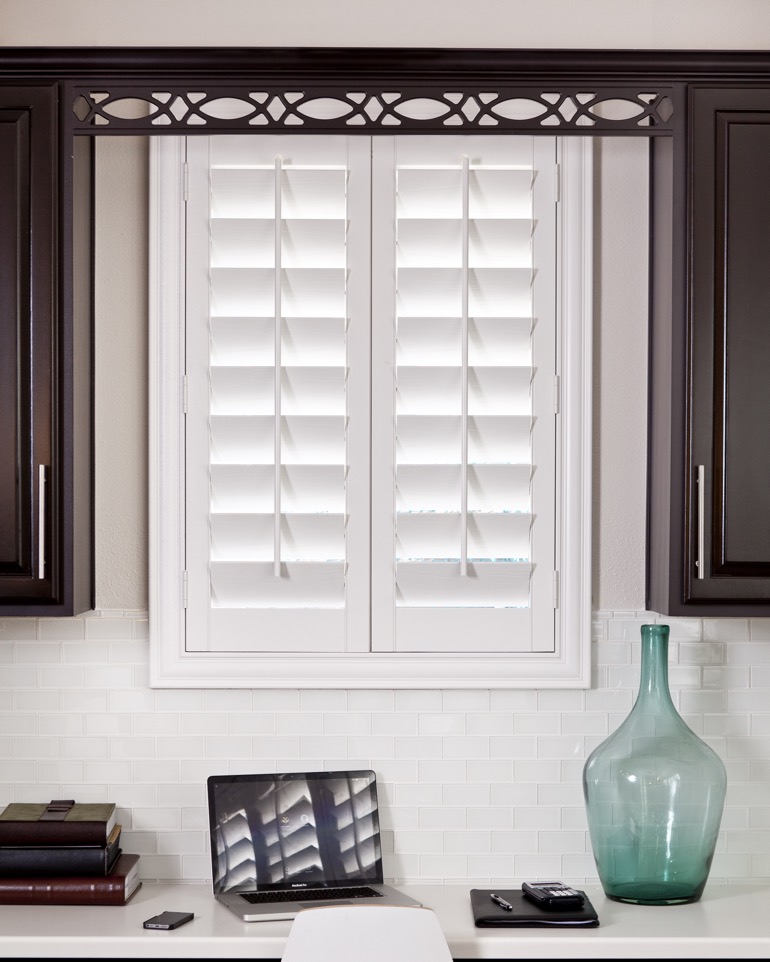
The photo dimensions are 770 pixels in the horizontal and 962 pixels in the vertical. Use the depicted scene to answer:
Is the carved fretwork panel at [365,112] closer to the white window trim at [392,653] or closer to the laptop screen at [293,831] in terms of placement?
the white window trim at [392,653]

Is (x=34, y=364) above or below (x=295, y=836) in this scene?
above

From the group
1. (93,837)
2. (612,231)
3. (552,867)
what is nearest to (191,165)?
(612,231)

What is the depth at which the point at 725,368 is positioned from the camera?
2.20 m

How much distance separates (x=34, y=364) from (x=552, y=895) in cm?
160

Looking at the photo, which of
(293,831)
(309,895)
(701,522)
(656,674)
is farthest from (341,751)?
(701,522)

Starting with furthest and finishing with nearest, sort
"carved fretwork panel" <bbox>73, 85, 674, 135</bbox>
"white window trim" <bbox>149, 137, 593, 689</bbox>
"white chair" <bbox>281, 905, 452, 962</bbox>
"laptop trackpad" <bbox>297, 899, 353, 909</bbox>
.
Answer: "white window trim" <bbox>149, 137, 593, 689</bbox> → "carved fretwork panel" <bbox>73, 85, 674, 135</bbox> → "laptop trackpad" <bbox>297, 899, 353, 909</bbox> → "white chair" <bbox>281, 905, 452, 962</bbox>

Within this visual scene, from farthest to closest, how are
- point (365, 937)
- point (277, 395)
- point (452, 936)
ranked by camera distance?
point (277, 395)
point (452, 936)
point (365, 937)

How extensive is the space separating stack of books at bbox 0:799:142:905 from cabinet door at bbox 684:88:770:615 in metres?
1.41

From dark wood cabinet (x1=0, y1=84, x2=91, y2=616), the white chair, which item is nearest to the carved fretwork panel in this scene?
dark wood cabinet (x1=0, y1=84, x2=91, y2=616)

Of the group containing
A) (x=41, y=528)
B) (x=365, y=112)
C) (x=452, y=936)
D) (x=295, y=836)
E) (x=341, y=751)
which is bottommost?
(x=452, y=936)

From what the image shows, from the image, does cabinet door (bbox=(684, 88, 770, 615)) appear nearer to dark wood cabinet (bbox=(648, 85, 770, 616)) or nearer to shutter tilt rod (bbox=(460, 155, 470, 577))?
dark wood cabinet (bbox=(648, 85, 770, 616))

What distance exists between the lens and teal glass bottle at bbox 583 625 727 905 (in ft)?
7.23

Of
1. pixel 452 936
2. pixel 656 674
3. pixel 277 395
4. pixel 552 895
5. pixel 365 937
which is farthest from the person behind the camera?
pixel 277 395

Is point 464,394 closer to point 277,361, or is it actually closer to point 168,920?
point 277,361
